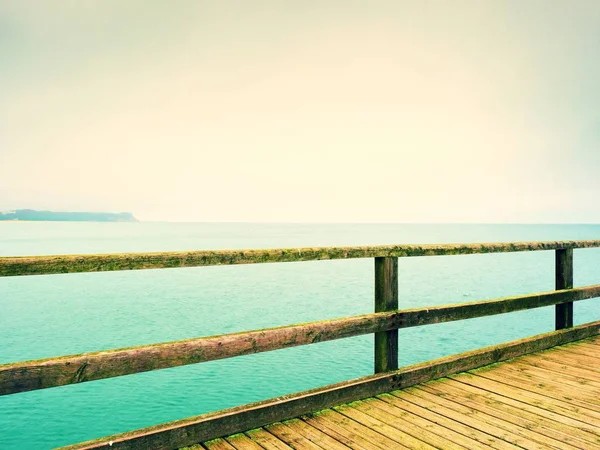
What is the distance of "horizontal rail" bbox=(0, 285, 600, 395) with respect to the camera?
7.57 ft

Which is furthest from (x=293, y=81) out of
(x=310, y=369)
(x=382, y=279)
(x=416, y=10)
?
(x=382, y=279)

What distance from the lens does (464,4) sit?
328ft

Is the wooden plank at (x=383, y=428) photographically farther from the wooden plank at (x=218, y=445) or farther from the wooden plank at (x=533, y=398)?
the wooden plank at (x=533, y=398)

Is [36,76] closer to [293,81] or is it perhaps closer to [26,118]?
[26,118]

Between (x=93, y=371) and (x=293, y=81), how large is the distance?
672ft

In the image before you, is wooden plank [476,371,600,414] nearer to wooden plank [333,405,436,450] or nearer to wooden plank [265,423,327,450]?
wooden plank [333,405,436,450]

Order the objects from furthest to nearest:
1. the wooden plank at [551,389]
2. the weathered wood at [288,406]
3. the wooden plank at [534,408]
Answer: the wooden plank at [551,389] → the wooden plank at [534,408] → the weathered wood at [288,406]

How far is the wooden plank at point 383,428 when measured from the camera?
2.92m

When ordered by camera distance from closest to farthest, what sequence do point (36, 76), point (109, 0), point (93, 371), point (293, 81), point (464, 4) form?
1. point (93, 371)
2. point (464, 4)
3. point (109, 0)
4. point (36, 76)
5. point (293, 81)

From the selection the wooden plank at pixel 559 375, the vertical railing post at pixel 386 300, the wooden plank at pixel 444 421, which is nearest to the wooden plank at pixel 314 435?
the wooden plank at pixel 444 421

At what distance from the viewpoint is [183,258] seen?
2834 millimetres

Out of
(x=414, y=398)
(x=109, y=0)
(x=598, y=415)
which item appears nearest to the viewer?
(x=598, y=415)

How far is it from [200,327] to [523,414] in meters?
25.8

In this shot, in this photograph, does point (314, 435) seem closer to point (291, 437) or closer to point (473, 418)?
point (291, 437)
